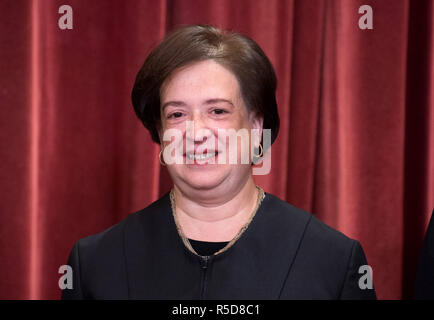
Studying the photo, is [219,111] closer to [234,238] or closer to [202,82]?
[202,82]

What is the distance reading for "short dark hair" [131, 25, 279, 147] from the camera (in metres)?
1.17

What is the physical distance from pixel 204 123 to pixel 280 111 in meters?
0.59

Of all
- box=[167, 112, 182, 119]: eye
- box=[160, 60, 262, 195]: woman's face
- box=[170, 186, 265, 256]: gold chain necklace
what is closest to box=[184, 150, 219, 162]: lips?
box=[160, 60, 262, 195]: woman's face

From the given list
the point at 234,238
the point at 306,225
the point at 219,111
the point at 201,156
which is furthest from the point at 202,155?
the point at 306,225

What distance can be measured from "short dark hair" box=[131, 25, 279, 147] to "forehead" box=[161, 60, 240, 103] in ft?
0.05

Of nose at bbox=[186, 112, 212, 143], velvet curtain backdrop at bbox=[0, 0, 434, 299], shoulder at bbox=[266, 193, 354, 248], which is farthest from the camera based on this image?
velvet curtain backdrop at bbox=[0, 0, 434, 299]

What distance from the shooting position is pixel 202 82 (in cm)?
115

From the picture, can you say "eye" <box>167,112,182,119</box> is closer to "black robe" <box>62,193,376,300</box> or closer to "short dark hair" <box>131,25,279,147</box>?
"short dark hair" <box>131,25,279,147</box>

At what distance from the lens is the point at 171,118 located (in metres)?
1.19

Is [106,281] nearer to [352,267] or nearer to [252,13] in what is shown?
[352,267]
